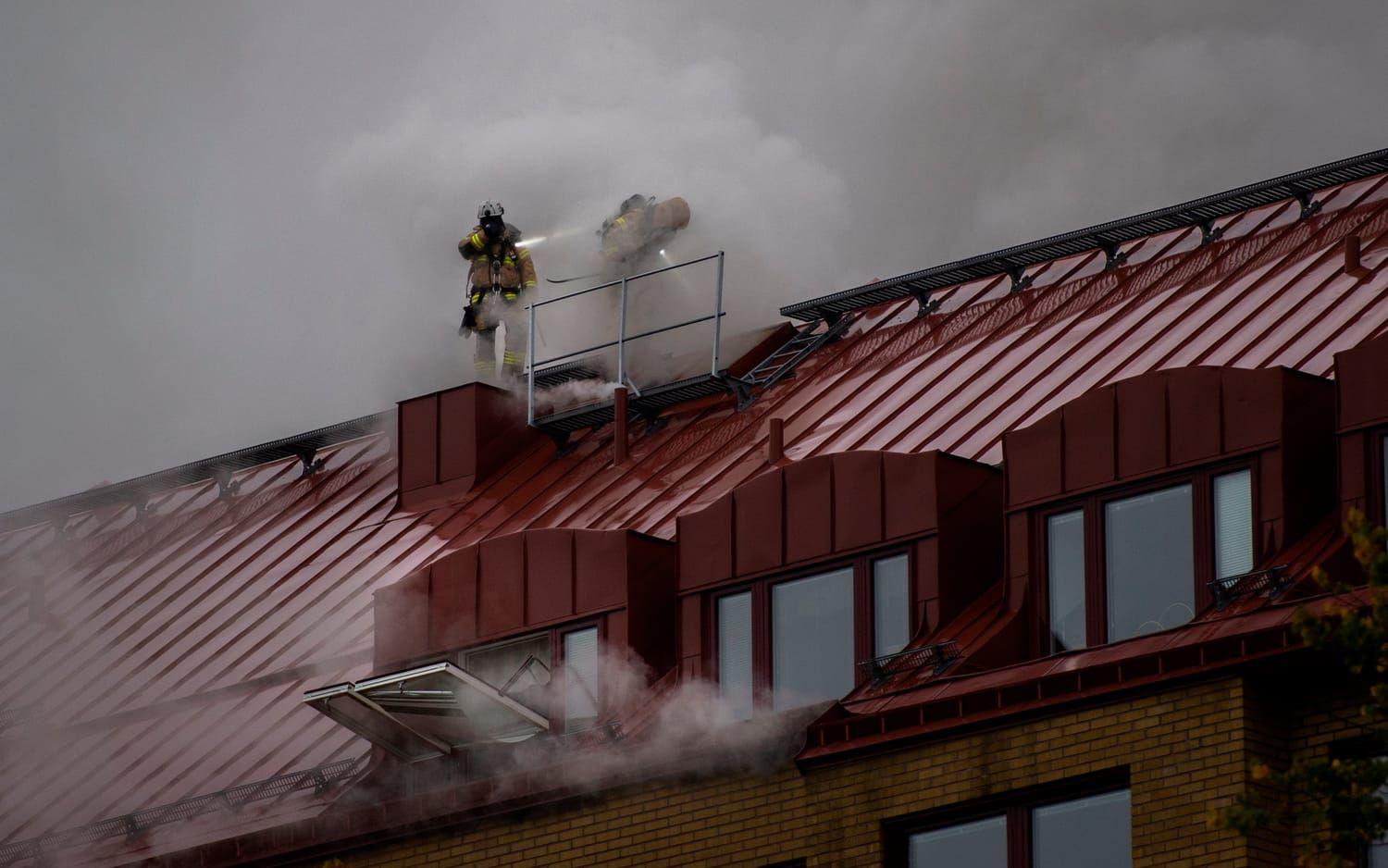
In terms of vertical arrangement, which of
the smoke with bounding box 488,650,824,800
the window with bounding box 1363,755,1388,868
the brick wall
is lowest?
the window with bounding box 1363,755,1388,868

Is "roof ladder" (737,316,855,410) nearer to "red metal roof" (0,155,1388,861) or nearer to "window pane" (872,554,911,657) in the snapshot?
"red metal roof" (0,155,1388,861)

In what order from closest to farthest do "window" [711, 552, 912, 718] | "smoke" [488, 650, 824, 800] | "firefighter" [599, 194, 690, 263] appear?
"smoke" [488, 650, 824, 800], "window" [711, 552, 912, 718], "firefighter" [599, 194, 690, 263]

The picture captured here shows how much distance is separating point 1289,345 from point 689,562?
546cm

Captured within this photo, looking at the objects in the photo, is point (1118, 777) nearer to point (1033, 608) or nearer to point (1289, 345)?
point (1033, 608)

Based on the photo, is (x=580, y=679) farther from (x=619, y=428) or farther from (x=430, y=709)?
(x=619, y=428)

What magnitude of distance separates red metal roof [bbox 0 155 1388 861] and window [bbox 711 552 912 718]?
226cm

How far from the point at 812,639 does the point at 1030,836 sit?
3.40 metres

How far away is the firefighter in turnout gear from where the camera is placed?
37.3 meters

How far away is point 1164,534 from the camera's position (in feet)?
71.7

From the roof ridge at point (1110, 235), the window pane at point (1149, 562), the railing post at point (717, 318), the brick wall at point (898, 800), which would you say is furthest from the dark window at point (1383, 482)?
the railing post at point (717, 318)

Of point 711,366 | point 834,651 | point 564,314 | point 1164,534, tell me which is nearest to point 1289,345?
point 1164,534

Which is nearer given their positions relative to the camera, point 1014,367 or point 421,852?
point 421,852

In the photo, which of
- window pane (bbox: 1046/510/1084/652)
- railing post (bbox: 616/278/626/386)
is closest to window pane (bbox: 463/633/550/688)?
window pane (bbox: 1046/510/1084/652)

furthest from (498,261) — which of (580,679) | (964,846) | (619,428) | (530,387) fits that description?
(964,846)
